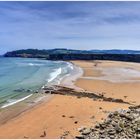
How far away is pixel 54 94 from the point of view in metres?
25.9

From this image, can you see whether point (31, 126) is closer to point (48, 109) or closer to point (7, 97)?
point (48, 109)

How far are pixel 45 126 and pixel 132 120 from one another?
14.5ft

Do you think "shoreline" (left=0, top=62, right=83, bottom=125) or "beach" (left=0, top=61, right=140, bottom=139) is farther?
"shoreline" (left=0, top=62, right=83, bottom=125)

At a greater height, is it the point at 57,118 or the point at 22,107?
the point at 57,118

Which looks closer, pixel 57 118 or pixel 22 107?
pixel 57 118

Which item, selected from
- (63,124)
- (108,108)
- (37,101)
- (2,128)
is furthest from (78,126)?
(37,101)

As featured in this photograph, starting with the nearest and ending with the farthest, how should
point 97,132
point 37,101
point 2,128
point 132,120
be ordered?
point 97,132, point 132,120, point 2,128, point 37,101

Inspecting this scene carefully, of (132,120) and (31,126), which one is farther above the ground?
(132,120)

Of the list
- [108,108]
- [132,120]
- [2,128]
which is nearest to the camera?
[132,120]

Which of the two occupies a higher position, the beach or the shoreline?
the beach

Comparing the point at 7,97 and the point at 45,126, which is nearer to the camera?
the point at 45,126

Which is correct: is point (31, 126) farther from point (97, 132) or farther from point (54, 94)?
point (54, 94)

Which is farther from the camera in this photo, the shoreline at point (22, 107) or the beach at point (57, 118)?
the shoreline at point (22, 107)

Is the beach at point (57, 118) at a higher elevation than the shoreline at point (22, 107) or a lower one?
higher
